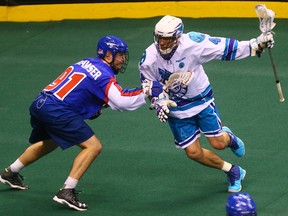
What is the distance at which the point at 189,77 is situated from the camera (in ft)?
27.0

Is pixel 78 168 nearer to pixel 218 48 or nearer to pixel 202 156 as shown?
pixel 202 156

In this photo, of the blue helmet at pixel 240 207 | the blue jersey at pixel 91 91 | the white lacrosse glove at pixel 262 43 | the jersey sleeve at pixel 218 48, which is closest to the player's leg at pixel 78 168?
the blue jersey at pixel 91 91

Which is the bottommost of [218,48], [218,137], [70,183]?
[70,183]

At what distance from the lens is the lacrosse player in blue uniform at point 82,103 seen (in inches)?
320

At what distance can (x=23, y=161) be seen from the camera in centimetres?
869

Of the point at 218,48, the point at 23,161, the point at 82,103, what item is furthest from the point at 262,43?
the point at 23,161

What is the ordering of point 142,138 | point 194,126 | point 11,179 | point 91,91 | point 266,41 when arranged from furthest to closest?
point 142,138
point 11,179
point 194,126
point 91,91
point 266,41

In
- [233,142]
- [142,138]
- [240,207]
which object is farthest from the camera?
[142,138]

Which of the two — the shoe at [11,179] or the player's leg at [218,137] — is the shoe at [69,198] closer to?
the shoe at [11,179]

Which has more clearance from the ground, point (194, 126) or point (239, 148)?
point (194, 126)

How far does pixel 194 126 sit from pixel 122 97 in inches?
31.7

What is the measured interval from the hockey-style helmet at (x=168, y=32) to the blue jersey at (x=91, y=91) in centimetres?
40

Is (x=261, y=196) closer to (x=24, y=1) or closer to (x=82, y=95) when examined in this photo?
(x=82, y=95)

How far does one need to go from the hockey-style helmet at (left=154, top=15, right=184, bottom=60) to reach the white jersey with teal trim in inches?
2.6
